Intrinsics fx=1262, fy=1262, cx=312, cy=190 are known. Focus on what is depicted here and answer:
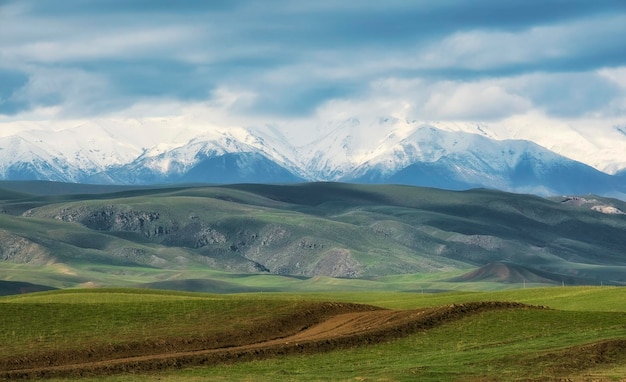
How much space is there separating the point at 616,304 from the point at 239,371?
37944 mm

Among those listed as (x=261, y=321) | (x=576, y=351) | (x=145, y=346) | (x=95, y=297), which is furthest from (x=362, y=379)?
(x=95, y=297)

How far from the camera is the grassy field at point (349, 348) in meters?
55.5

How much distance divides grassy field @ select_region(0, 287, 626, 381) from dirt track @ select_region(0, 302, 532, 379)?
2.83 ft

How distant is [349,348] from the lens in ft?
214

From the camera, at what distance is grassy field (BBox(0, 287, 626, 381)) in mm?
55500

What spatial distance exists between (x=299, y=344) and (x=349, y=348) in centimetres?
259

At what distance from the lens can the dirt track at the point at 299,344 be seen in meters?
58.6

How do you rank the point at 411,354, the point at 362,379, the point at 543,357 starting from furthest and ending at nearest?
the point at 411,354 → the point at 543,357 → the point at 362,379

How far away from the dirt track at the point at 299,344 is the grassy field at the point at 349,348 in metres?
0.86

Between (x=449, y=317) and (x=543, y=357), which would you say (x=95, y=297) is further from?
(x=543, y=357)

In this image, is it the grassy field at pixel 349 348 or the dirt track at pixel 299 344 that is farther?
the dirt track at pixel 299 344

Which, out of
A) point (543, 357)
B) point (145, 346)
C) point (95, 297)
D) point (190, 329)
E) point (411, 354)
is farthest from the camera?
point (95, 297)

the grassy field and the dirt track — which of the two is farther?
the dirt track

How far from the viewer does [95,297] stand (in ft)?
345
